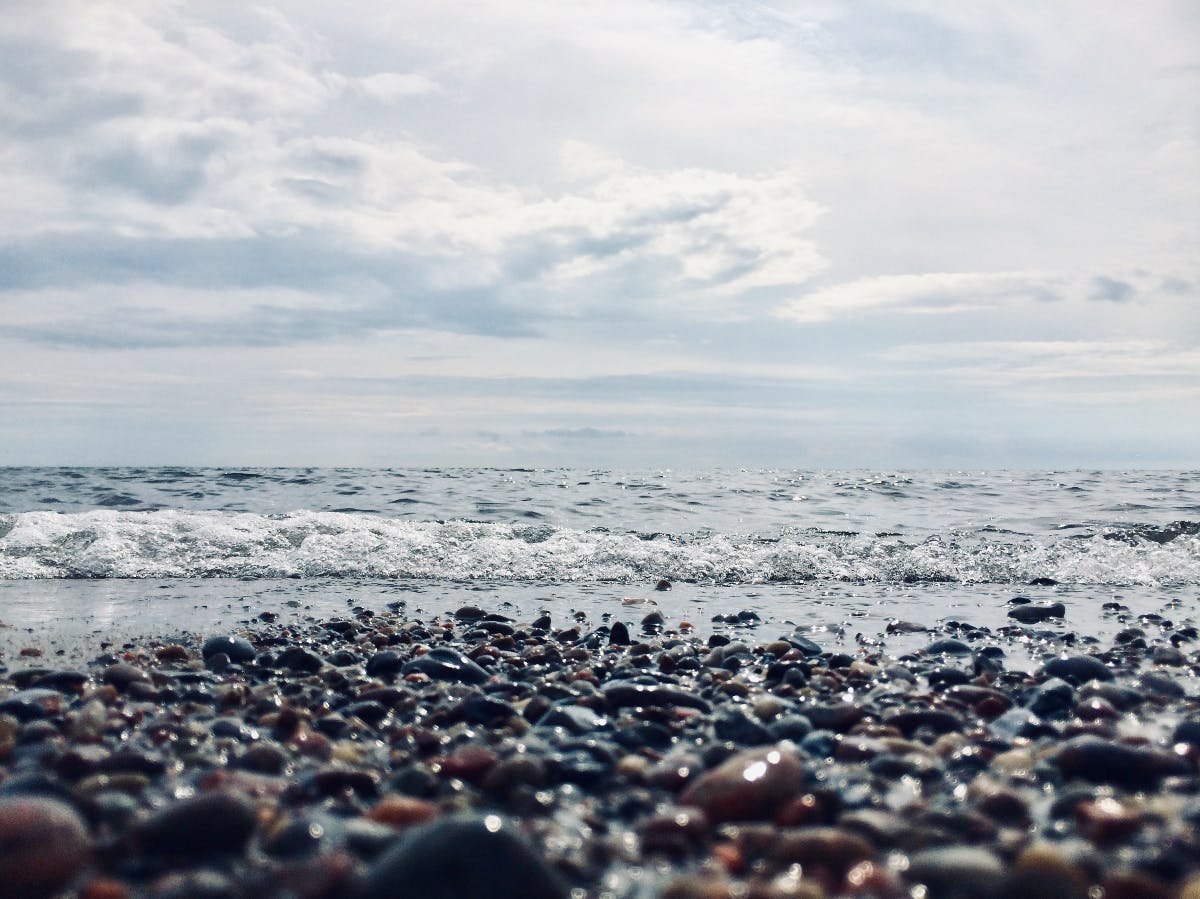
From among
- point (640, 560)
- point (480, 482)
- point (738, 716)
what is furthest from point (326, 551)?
point (480, 482)

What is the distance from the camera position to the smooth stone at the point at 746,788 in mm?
2824

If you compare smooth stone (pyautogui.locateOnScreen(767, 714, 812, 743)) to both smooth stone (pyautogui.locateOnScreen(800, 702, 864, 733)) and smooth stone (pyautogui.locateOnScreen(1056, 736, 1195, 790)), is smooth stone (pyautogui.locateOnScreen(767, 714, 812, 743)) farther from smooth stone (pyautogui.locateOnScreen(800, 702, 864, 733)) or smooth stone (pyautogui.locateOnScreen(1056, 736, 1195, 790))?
smooth stone (pyautogui.locateOnScreen(1056, 736, 1195, 790))

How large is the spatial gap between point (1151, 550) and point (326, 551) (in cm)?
1036

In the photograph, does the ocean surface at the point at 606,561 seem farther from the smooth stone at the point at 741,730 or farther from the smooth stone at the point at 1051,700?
the smooth stone at the point at 741,730

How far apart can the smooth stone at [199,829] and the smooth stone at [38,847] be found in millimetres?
176

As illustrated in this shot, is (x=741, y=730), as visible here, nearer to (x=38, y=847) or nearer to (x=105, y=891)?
(x=105, y=891)

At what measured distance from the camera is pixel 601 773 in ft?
10.6

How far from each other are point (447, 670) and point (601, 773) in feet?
6.47

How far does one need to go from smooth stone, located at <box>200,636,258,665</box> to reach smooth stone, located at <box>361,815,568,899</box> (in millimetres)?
3554

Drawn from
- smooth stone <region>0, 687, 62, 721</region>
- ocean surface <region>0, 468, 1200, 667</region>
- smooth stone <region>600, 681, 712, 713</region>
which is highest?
smooth stone <region>600, 681, 712, 713</region>

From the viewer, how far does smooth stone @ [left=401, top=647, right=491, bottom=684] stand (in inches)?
196

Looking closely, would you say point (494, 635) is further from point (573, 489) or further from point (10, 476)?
point (10, 476)

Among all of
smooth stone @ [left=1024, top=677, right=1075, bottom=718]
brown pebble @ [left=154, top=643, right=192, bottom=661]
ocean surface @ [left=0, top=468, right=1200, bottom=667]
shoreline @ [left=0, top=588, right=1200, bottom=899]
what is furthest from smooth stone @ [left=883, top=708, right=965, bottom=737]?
brown pebble @ [left=154, top=643, right=192, bottom=661]

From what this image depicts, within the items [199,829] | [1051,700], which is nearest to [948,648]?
[1051,700]
